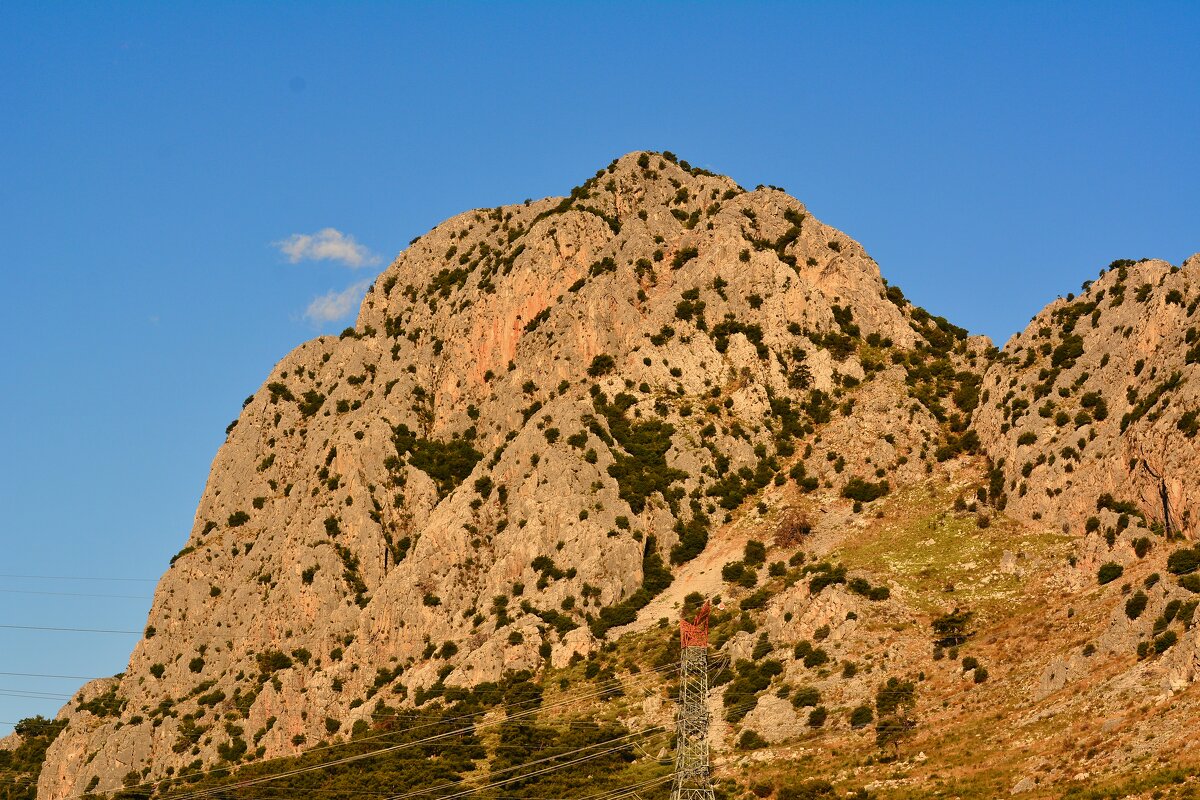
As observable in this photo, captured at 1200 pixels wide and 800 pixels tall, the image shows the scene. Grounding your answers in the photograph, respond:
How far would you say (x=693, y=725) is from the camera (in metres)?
107

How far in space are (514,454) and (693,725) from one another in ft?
188

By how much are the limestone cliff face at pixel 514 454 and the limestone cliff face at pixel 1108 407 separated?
1.47 metres

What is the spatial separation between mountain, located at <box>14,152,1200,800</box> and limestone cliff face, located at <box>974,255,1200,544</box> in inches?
13.4

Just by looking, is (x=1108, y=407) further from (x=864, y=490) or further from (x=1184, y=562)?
(x=1184, y=562)

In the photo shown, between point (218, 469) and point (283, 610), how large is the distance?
30.7 meters

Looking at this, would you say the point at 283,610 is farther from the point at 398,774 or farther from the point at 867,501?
the point at 867,501

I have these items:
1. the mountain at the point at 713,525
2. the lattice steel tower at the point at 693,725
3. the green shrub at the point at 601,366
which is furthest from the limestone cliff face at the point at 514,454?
the lattice steel tower at the point at 693,725

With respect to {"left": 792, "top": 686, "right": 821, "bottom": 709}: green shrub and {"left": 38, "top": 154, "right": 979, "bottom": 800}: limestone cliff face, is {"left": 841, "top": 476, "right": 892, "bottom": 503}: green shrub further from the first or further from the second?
{"left": 792, "top": 686, "right": 821, "bottom": 709}: green shrub

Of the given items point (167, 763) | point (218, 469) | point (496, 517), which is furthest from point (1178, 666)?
point (218, 469)

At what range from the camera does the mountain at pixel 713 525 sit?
118 meters

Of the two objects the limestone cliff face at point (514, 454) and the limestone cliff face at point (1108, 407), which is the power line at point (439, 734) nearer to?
the limestone cliff face at point (514, 454)

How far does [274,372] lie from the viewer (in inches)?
7633

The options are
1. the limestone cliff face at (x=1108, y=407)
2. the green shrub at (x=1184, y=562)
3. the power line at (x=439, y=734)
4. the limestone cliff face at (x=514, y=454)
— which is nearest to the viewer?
the green shrub at (x=1184, y=562)

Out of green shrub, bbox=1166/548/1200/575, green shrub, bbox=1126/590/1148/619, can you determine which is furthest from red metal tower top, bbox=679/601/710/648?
green shrub, bbox=1166/548/1200/575
